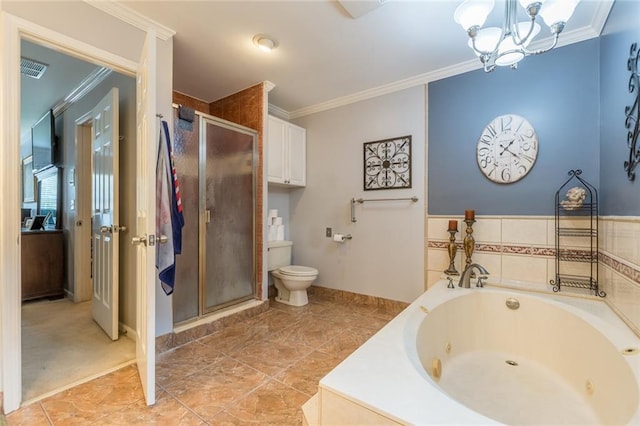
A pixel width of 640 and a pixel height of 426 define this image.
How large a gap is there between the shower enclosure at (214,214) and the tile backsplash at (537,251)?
1850mm

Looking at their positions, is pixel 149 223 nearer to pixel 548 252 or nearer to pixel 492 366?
pixel 492 366

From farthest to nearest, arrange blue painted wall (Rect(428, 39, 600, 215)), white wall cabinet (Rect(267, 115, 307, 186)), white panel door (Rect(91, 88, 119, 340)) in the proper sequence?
1. white wall cabinet (Rect(267, 115, 307, 186))
2. white panel door (Rect(91, 88, 119, 340))
3. blue painted wall (Rect(428, 39, 600, 215))

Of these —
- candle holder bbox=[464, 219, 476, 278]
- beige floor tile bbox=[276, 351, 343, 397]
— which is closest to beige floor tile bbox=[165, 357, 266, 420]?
beige floor tile bbox=[276, 351, 343, 397]

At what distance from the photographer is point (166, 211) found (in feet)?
5.72

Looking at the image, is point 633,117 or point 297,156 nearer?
point 633,117

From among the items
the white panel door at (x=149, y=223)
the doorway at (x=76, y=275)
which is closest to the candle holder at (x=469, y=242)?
the white panel door at (x=149, y=223)

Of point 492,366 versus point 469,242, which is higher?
point 469,242

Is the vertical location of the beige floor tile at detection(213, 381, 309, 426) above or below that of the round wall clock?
below

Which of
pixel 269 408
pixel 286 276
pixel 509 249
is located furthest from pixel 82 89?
pixel 509 249

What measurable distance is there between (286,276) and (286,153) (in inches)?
56.0

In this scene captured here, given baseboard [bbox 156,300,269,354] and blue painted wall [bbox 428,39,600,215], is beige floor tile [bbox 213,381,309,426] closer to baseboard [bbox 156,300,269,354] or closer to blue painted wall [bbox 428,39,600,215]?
baseboard [bbox 156,300,269,354]

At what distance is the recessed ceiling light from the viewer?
2146 mm

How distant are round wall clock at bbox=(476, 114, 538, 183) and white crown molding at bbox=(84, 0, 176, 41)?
2.65m

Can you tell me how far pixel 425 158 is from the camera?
9.04ft
